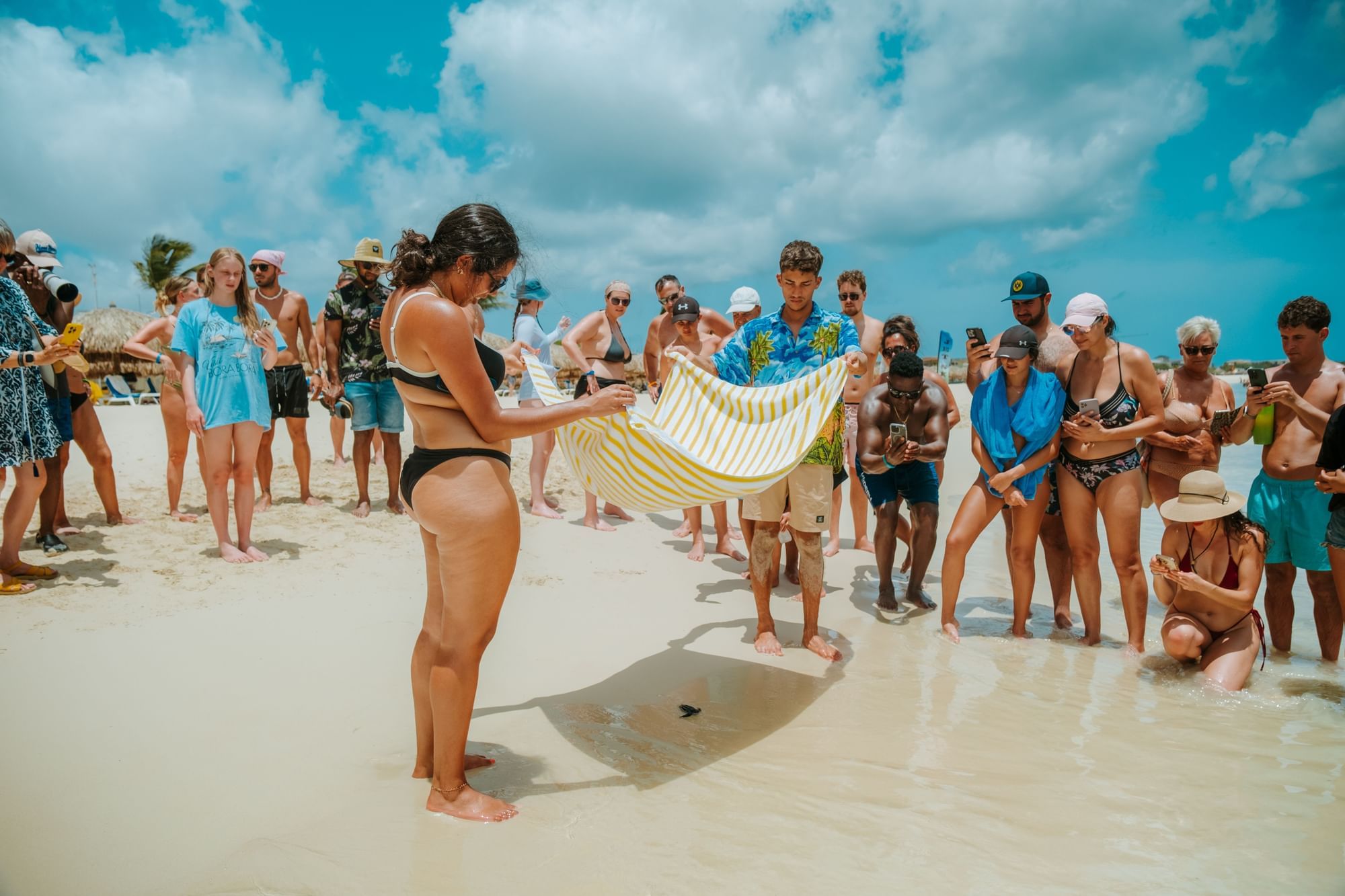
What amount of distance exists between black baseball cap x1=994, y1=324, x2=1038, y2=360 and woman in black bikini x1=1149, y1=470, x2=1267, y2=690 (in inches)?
41.5

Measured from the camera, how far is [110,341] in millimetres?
20406

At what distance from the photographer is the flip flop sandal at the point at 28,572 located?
4.64 meters

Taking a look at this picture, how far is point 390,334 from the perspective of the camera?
8.21 ft

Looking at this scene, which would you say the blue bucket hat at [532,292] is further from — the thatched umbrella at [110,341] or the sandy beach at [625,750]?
the thatched umbrella at [110,341]

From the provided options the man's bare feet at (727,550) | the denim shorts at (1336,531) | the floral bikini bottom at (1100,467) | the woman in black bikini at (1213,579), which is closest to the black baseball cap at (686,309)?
the man's bare feet at (727,550)

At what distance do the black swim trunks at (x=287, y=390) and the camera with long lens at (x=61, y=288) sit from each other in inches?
80.8

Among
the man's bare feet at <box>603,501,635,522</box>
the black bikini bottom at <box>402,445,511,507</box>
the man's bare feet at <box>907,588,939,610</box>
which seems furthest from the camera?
the man's bare feet at <box>603,501,635,522</box>

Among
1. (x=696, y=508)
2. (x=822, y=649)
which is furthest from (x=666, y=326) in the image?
(x=822, y=649)

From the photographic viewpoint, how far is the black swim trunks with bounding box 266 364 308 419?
7.31 meters

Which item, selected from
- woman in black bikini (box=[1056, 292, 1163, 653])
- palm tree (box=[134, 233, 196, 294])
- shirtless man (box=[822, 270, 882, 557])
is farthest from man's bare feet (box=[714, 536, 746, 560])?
palm tree (box=[134, 233, 196, 294])

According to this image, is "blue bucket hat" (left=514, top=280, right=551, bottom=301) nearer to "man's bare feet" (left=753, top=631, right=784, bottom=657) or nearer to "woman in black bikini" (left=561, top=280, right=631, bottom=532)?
"woman in black bikini" (left=561, top=280, right=631, bottom=532)

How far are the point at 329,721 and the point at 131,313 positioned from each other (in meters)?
23.6

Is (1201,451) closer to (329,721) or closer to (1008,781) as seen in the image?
(1008,781)

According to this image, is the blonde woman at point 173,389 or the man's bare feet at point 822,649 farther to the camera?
the blonde woman at point 173,389
